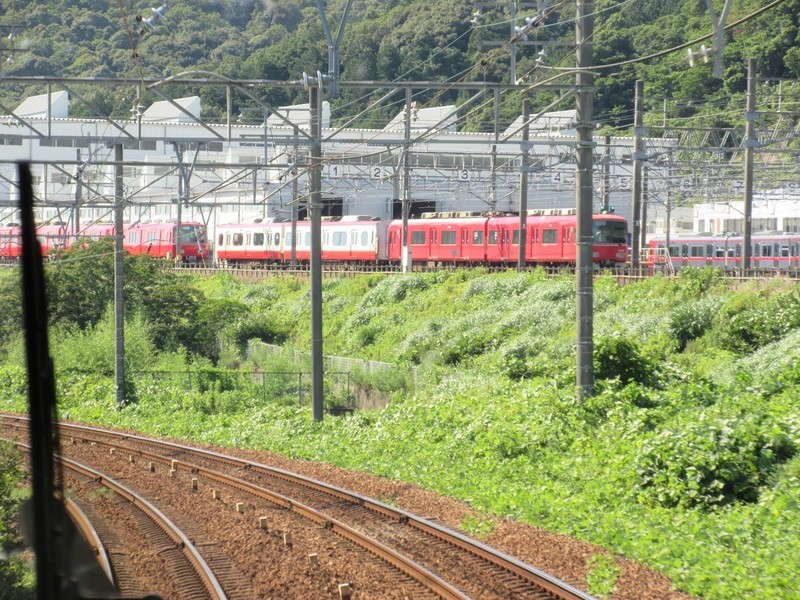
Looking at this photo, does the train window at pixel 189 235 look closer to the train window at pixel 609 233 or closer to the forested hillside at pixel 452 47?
the forested hillside at pixel 452 47

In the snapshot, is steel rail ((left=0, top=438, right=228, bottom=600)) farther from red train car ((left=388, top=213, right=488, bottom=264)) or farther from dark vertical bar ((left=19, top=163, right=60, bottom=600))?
red train car ((left=388, top=213, right=488, bottom=264))

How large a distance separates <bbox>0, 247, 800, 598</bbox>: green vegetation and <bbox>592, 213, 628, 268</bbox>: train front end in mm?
5862

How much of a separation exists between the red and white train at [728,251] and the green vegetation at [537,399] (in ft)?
49.4

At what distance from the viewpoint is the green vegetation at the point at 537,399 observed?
10.5m

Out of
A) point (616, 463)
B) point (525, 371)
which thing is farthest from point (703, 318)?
point (616, 463)

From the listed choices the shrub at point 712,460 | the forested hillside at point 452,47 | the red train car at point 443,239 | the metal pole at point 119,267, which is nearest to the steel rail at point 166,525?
the metal pole at point 119,267

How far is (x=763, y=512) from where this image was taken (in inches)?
394

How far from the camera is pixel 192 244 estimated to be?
55031 mm

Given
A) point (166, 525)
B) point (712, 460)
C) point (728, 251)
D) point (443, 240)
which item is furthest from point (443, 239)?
point (712, 460)

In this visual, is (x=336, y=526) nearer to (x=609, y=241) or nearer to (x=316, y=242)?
(x=316, y=242)

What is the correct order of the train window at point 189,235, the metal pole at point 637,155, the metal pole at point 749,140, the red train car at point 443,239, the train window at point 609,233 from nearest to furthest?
the metal pole at point 749,140 → the metal pole at point 637,155 → the train window at point 609,233 → the red train car at point 443,239 → the train window at point 189,235

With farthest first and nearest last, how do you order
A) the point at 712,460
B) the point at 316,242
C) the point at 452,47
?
the point at 452,47, the point at 316,242, the point at 712,460

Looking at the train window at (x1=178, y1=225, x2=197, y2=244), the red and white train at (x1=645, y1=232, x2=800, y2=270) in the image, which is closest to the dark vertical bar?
the red and white train at (x1=645, y1=232, x2=800, y2=270)

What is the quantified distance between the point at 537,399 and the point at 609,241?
2125 cm
